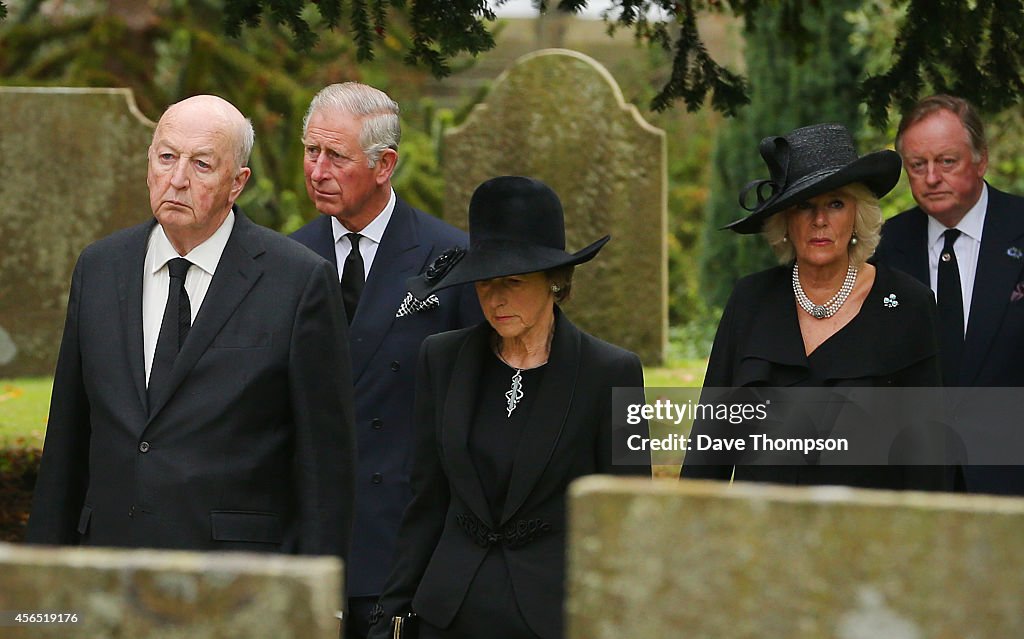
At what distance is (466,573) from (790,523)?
1.96 metres

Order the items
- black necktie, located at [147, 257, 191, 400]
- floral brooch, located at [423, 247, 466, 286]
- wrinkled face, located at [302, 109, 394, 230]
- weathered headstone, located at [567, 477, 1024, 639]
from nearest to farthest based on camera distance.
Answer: weathered headstone, located at [567, 477, 1024, 639]
black necktie, located at [147, 257, 191, 400]
floral brooch, located at [423, 247, 466, 286]
wrinkled face, located at [302, 109, 394, 230]

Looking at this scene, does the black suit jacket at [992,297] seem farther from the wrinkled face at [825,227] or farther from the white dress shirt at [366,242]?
the white dress shirt at [366,242]

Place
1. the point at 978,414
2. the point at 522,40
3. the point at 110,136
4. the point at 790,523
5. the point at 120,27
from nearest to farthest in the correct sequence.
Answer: the point at 790,523
the point at 978,414
the point at 110,136
the point at 120,27
the point at 522,40

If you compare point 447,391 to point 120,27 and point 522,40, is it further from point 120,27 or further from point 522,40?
point 522,40

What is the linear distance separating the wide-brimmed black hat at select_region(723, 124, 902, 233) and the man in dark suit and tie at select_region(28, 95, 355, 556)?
1.22 meters

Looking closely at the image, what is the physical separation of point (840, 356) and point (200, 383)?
164cm

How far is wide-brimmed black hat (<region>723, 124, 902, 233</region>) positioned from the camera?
414cm

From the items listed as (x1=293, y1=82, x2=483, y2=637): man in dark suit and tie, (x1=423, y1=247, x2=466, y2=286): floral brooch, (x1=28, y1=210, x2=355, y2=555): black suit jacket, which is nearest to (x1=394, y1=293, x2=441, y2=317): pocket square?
(x1=293, y1=82, x2=483, y2=637): man in dark suit and tie

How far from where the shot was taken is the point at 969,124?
5.14 metres

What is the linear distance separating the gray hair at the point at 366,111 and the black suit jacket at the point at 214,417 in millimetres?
1052

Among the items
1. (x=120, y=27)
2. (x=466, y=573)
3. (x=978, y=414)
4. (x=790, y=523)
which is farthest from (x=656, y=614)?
(x=120, y=27)

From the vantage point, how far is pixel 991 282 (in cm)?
502

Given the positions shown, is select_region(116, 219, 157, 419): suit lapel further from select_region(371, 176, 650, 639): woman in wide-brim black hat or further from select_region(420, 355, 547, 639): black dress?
select_region(420, 355, 547, 639): black dress

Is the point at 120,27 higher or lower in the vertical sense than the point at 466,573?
higher
